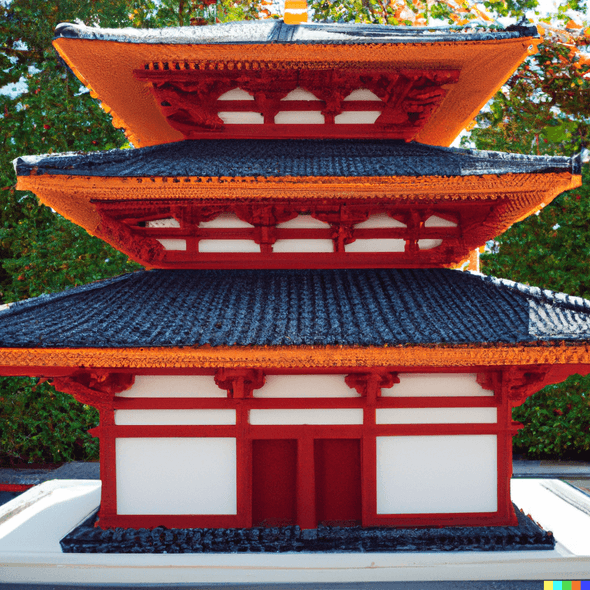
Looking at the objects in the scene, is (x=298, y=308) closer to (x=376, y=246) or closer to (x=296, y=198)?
(x=296, y=198)

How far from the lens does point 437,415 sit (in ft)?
14.9

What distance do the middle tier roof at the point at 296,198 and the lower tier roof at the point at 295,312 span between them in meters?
0.32

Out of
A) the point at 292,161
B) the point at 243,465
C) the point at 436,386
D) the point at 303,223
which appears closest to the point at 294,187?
the point at 292,161

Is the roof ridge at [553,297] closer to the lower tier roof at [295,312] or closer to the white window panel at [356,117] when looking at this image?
the lower tier roof at [295,312]

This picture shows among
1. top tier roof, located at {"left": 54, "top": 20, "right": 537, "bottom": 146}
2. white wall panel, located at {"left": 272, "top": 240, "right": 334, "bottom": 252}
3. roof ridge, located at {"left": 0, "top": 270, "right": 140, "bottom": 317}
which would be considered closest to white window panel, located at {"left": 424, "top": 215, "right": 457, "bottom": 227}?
top tier roof, located at {"left": 54, "top": 20, "right": 537, "bottom": 146}

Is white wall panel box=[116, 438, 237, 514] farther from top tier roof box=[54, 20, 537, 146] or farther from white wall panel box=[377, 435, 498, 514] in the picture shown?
top tier roof box=[54, 20, 537, 146]

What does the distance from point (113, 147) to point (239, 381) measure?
9.38m

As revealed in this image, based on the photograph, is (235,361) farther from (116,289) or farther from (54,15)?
(54,15)

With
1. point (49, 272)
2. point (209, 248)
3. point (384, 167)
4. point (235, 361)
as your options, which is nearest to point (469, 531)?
point (235, 361)

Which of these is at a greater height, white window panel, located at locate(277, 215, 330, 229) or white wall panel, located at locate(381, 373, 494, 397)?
white window panel, located at locate(277, 215, 330, 229)

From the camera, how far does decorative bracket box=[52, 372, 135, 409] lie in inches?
166

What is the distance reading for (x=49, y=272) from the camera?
10.8m

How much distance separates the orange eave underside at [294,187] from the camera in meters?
4.19

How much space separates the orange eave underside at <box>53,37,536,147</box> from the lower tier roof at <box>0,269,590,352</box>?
241cm
